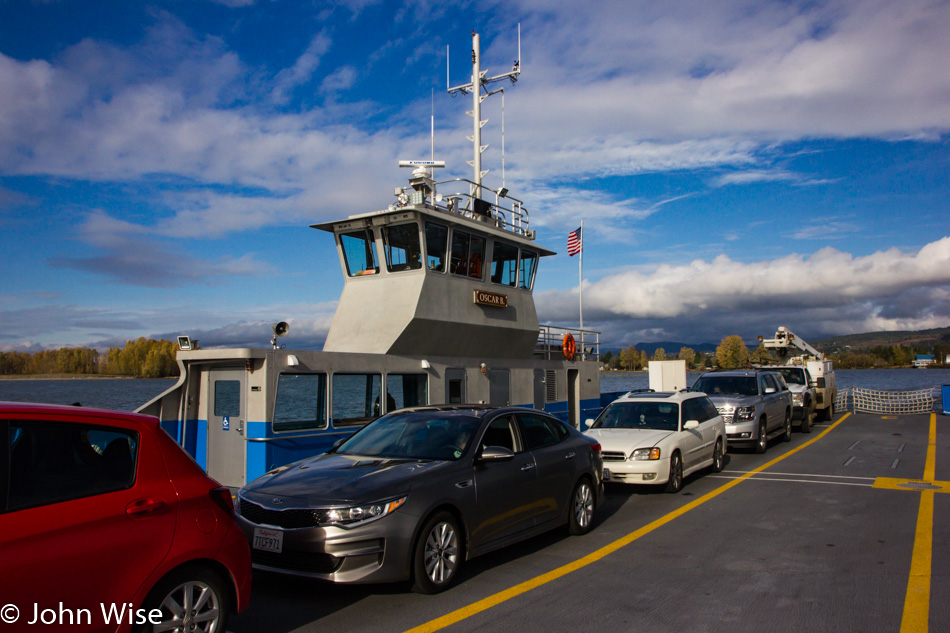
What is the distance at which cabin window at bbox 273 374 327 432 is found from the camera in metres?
9.30

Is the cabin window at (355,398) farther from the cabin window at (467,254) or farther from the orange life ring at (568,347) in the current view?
the orange life ring at (568,347)

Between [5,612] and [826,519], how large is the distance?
843 cm

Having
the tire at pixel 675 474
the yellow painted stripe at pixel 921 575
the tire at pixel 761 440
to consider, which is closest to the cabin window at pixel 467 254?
the tire at pixel 675 474

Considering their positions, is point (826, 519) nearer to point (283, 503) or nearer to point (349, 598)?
point (349, 598)

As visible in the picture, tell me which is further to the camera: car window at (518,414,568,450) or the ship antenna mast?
the ship antenna mast

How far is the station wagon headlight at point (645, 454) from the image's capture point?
33.0 feet

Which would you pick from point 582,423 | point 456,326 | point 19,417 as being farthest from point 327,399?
point 582,423

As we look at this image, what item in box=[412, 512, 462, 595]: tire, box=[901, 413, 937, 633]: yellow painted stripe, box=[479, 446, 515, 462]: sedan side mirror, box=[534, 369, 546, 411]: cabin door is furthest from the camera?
box=[534, 369, 546, 411]: cabin door

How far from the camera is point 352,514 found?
17.0 ft

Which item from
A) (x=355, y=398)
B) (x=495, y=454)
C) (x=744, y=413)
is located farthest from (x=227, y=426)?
(x=744, y=413)

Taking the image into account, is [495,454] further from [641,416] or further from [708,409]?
[708,409]

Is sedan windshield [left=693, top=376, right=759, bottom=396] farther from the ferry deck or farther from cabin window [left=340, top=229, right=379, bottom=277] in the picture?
cabin window [left=340, top=229, right=379, bottom=277]

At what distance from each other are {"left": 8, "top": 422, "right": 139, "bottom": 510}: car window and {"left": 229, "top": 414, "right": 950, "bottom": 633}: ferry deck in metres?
1.78

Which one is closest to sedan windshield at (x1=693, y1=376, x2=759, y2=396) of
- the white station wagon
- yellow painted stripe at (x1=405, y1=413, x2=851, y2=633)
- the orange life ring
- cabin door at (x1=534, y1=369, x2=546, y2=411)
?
the orange life ring
